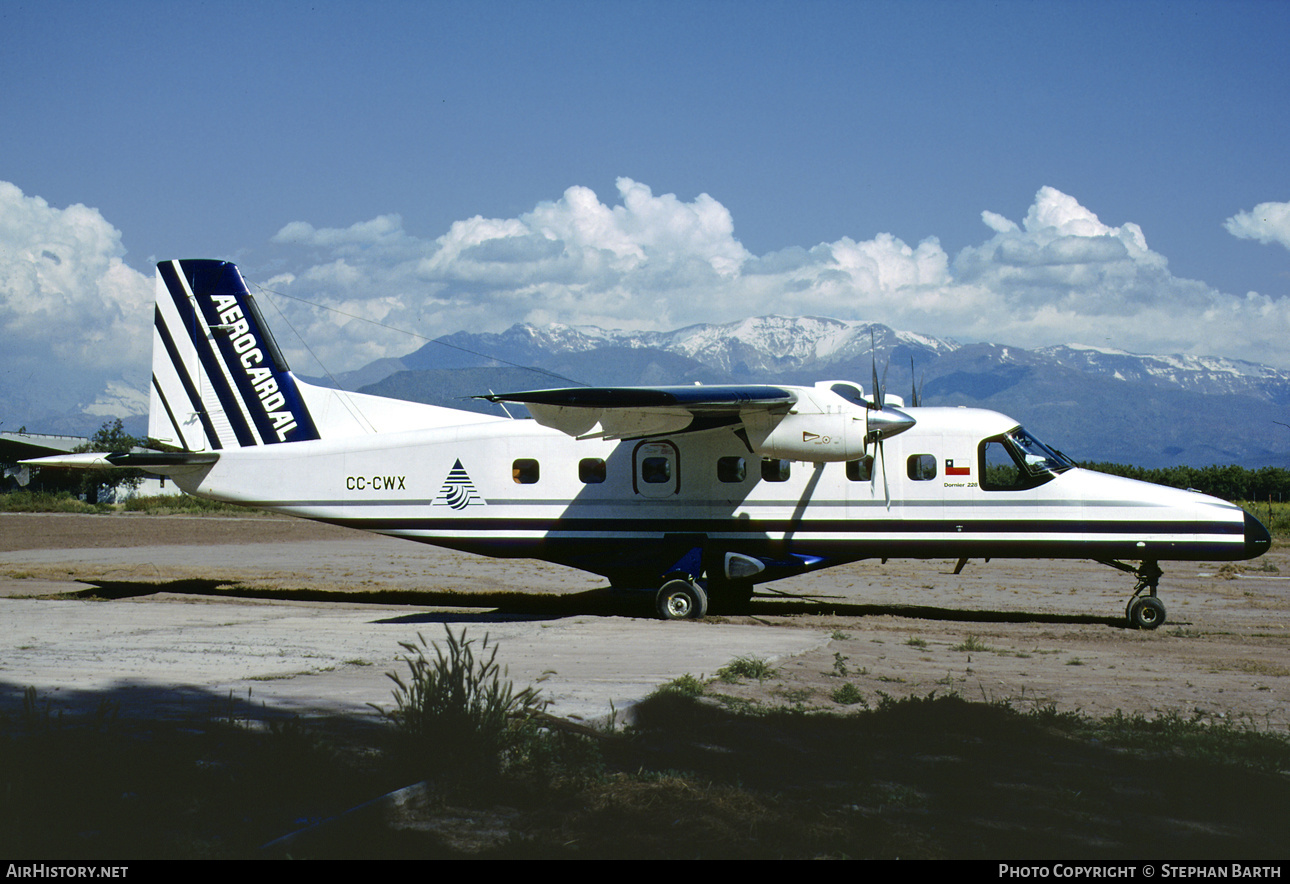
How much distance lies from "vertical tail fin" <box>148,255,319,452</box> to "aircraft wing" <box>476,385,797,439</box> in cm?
584

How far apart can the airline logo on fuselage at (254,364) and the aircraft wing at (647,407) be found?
5.96 metres

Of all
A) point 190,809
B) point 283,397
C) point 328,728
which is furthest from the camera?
point 283,397

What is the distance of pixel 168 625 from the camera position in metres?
12.9

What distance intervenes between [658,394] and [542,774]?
26.6ft

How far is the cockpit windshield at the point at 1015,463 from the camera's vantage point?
1480 cm

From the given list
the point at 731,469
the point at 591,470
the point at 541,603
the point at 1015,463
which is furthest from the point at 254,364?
the point at 1015,463

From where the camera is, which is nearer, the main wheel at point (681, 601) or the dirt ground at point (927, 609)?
the dirt ground at point (927, 609)

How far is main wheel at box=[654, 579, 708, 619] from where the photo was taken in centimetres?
1478

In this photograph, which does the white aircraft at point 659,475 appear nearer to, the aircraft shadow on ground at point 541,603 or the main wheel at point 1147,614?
the main wheel at point 1147,614

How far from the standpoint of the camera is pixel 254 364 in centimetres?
1733

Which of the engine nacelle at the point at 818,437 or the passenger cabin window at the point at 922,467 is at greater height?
the engine nacelle at the point at 818,437

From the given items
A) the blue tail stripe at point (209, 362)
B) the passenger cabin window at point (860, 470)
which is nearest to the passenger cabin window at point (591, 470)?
the passenger cabin window at point (860, 470)
